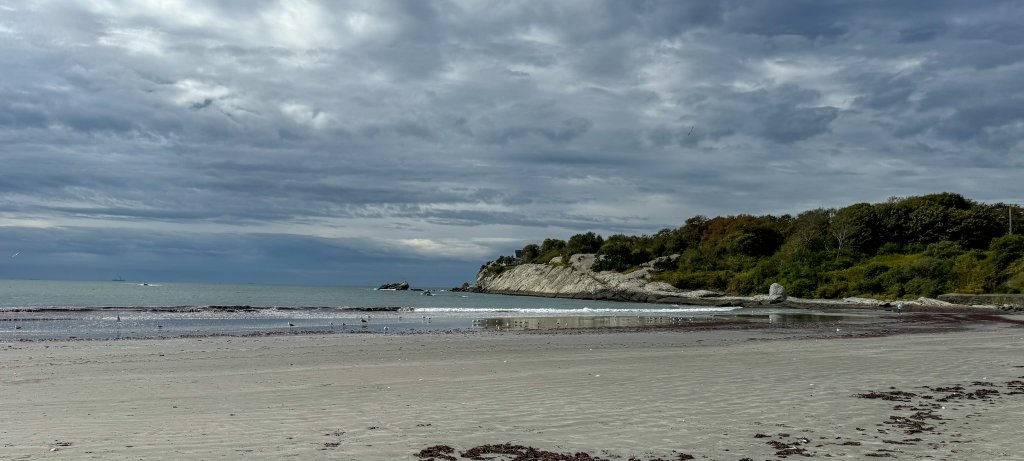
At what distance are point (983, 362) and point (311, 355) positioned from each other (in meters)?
18.6

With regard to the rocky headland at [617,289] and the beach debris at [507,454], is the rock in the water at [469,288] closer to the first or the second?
the rocky headland at [617,289]

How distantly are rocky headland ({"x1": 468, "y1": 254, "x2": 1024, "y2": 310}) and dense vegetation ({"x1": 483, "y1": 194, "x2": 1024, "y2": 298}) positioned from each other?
11.4 ft

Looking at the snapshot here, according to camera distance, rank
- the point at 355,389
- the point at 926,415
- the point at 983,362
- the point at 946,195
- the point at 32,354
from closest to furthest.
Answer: the point at 926,415, the point at 355,389, the point at 983,362, the point at 32,354, the point at 946,195

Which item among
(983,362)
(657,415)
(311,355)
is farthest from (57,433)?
(983,362)

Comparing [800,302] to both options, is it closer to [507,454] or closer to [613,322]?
[613,322]

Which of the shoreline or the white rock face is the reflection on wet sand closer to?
the shoreline

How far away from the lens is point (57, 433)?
30.7 feet

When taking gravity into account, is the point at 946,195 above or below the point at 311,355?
above

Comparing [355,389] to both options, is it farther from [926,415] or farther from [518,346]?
[518,346]

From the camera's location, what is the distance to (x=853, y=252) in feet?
317

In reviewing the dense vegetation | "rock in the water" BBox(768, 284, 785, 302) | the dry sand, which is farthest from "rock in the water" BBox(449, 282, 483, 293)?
the dry sand

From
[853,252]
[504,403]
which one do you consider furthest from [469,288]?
[504,403]

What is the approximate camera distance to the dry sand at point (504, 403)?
8.75 metres

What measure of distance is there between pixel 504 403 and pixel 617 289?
99.8 metres
